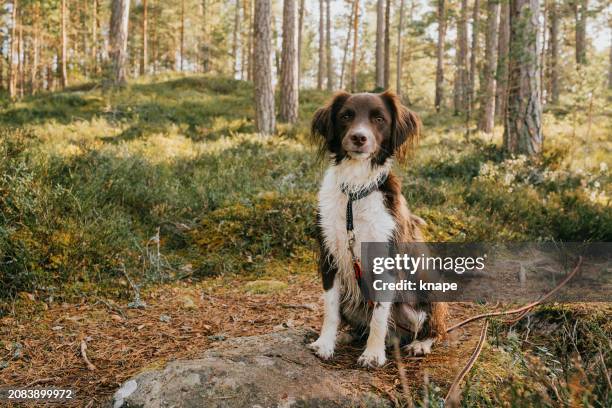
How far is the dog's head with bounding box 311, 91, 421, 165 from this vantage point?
3.24 m

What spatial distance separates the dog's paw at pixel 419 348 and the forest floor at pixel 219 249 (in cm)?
7

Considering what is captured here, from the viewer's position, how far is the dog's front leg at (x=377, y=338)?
307cm

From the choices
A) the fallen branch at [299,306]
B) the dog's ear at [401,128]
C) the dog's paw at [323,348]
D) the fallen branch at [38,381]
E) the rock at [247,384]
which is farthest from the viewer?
the fallen branch at [299,306]

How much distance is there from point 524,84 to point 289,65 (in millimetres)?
6594

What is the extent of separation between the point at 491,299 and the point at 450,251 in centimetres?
140


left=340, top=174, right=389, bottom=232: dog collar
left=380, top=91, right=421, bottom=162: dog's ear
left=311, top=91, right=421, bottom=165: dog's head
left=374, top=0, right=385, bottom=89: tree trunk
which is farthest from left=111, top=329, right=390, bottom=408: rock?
left=374, top=0, right=385, bottom=89: tree trunk

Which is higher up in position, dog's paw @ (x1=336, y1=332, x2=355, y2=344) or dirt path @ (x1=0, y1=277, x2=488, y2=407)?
dog's paw @ (x1=336, y1=332, x2=355, y2=344)

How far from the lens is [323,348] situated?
10.4 ft

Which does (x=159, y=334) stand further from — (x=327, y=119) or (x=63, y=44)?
(x=63, y=44)

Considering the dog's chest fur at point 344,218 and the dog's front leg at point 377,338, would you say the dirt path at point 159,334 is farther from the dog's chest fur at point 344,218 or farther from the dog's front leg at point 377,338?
the dog's chest fur at point 344,218

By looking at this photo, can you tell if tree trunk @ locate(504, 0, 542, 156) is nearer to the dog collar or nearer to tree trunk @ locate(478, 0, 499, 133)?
tree trunk @ locate(478, 0, 499, 133)

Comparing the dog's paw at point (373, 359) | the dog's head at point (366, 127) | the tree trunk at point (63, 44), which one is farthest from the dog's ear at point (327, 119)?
the tree trunk at point (63, 44)

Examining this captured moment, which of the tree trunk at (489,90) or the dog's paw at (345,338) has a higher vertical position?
the tree trunk at (489,90)

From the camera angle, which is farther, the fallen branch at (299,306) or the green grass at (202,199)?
the green grass at (202,199)
